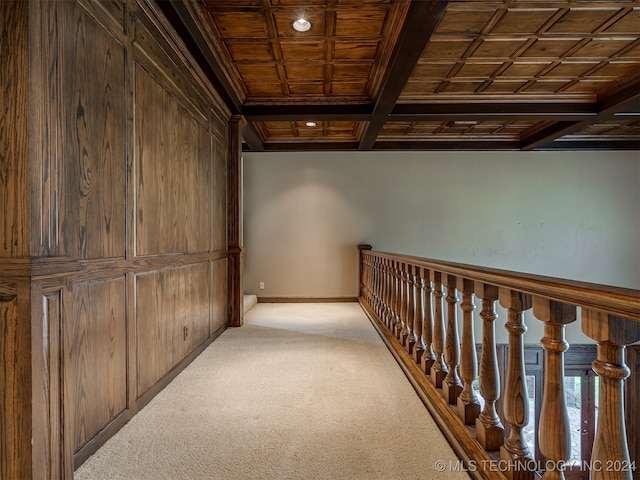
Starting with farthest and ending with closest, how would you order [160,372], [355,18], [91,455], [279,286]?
[279,286], [355,18], [160,372], [91,455]

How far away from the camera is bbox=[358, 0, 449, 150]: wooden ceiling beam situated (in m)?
2.28

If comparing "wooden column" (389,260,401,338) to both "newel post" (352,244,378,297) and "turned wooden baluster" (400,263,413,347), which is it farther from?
"newel post" (352,244,378,297)

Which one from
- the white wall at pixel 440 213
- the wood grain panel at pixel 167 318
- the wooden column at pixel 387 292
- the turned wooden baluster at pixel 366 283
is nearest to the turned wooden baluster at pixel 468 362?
the wood grain panel at pixel 167 318

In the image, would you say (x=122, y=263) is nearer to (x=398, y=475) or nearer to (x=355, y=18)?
(x=398, y=475)

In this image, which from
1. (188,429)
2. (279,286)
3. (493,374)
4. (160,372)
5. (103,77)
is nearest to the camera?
(493,374)

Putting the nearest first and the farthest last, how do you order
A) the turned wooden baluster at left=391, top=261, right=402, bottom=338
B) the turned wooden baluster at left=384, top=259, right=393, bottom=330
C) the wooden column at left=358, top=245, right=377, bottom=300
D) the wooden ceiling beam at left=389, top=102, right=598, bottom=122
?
the turned wooden baluster at left=391, top=261, right=402, bottom=338, the turned wooden baluster at left=384, top=259, right=393, bottom=330, the wooden ceiling beam at left=389, top=102, right=598, bottom=122, the wooden column at left=358, top=245, right=377, bottom=300

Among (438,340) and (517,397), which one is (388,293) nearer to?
(438,340)

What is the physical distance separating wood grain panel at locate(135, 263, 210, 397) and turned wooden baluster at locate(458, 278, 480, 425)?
1660mm

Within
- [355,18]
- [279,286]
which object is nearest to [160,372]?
[355,18]

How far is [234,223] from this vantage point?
412cm

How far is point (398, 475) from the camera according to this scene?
1.46 m

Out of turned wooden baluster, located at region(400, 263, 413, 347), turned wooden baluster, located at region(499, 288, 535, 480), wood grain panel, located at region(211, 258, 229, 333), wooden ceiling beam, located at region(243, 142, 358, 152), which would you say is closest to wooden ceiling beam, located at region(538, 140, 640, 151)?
wooden ceiling beam, located at region(243, 142, 358, 152)

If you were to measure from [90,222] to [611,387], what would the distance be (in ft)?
6.06

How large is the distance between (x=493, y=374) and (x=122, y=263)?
1743mm
